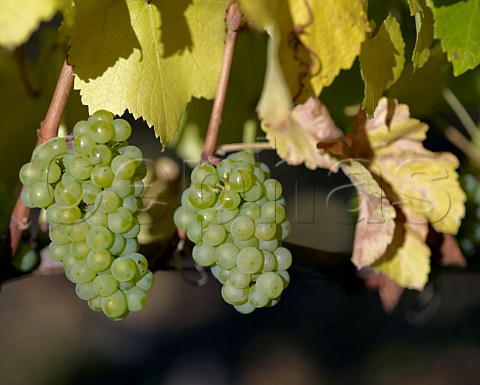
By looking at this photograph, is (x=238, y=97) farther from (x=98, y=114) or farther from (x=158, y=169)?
(x=98, y=114)

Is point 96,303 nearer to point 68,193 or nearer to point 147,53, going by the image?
point 68,193

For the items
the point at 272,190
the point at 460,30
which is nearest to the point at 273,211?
the point at 272,190

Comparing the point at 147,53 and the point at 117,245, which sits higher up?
the point at 147,53

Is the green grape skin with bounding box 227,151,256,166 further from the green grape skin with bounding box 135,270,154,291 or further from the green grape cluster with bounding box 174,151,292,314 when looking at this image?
the green grape skin with bounding box 135,270,154,291

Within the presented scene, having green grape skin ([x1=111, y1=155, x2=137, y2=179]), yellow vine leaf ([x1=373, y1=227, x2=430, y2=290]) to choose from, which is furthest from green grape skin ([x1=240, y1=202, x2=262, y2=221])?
yellow vine leaf ([x1=373, y1=227, x2=430, y2=290])

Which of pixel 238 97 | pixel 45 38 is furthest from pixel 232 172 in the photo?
pixel 45 38

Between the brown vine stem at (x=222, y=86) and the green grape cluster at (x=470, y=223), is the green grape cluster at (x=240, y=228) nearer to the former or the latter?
the brown vine stem at (x=222, y=86)
